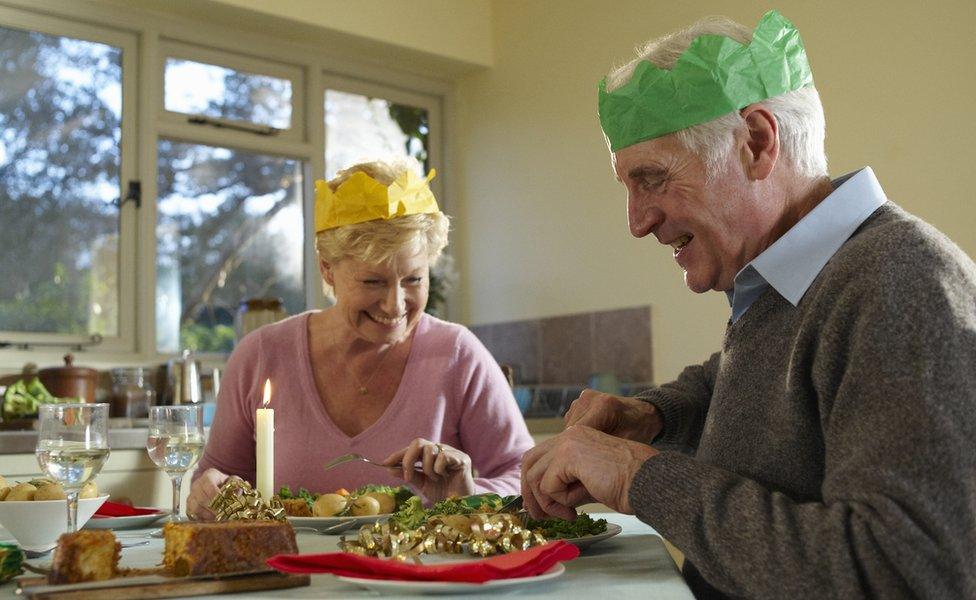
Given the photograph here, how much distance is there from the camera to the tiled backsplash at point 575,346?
12.0 ft

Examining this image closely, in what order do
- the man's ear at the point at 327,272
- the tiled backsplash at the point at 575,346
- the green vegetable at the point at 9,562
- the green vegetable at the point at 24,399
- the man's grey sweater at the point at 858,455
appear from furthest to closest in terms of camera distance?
1. the tiled backsplash at the point at 575,346
2. the green vegetable at the point at 24,399
3. the man's ear at the point at 327,272
4. the green vegetable at the point at 9,562
5. the man's grey sweater at the point at 858,455

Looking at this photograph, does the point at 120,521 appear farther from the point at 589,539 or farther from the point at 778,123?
Result: the point at 778,123

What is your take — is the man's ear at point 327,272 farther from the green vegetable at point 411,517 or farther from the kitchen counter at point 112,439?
the green vegetable at point 411,517

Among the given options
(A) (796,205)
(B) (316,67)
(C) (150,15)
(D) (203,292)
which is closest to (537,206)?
(B) (316,67)

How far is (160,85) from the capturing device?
12.6 feet

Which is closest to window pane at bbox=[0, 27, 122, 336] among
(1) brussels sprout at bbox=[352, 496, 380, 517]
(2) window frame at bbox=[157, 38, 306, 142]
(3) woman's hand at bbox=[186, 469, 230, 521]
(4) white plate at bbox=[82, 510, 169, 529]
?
(2) window frame at bbox=[157, 38, 306, 142]

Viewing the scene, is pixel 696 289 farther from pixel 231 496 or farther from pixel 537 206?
pixel 537 206

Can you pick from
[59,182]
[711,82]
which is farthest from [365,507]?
[59,182]

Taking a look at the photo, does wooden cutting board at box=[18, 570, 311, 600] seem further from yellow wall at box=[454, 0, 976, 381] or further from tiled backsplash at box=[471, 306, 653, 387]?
A: tiled backsplash at box=[471, 306, 653, 387]

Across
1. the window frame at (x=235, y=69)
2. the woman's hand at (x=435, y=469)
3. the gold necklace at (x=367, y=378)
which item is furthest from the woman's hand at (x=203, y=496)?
the window frame at (x=235, y=69)

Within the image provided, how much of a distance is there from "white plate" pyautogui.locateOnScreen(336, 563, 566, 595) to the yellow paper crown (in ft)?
3.93

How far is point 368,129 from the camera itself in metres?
4.51

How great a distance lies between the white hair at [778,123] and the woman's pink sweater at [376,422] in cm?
98

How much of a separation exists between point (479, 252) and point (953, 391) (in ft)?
12.1
